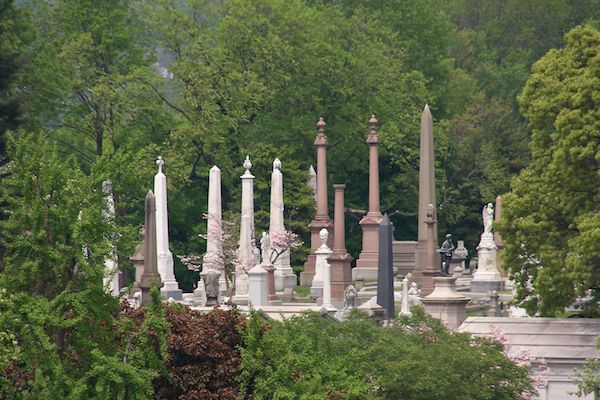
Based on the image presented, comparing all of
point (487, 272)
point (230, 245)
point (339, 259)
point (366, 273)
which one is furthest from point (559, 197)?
point (366, 273)

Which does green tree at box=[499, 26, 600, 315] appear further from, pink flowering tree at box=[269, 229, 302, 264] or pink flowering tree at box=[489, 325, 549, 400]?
pink flowering tree at box=[269, 229, 302, 264]

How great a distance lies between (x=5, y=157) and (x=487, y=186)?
3397 centimetres

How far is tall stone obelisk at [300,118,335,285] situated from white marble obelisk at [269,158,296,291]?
2.80 ft

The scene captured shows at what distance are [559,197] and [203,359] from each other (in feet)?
52.8

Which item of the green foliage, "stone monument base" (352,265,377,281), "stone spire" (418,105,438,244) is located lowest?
the green foliage

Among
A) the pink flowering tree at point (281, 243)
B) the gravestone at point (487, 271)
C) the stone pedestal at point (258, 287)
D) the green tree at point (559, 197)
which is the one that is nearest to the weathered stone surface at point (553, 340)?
the green tree at point (559, 197)

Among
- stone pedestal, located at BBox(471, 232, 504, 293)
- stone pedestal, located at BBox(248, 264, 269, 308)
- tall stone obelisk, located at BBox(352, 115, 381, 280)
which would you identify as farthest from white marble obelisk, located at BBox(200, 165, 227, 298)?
stone pedestal, located at BBox(248, 264, 269, 308)

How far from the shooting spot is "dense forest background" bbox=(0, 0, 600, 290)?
72.5m

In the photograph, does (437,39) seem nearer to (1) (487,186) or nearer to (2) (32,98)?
(1) (487,186)

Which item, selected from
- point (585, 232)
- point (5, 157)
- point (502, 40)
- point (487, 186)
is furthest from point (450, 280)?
point (502, 40)

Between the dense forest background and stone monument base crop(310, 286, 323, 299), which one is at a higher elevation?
the dense forest background

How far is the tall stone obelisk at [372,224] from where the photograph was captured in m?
68.2

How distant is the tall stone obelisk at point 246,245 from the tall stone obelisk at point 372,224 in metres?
4.63

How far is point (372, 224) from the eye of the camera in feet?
227
